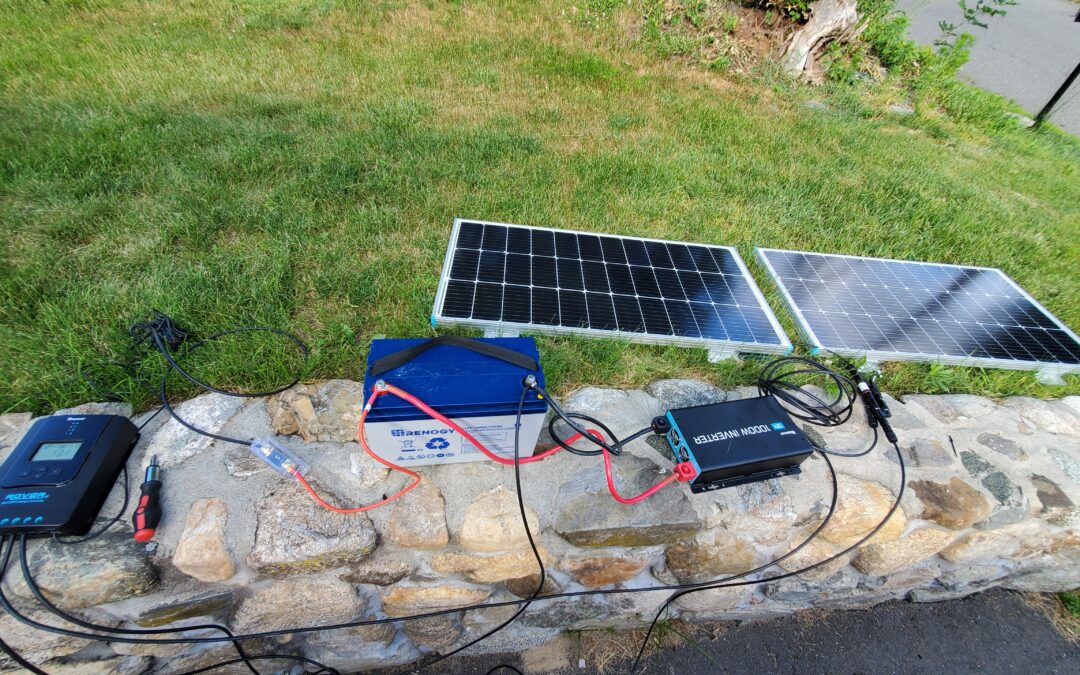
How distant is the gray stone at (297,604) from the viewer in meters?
1.82

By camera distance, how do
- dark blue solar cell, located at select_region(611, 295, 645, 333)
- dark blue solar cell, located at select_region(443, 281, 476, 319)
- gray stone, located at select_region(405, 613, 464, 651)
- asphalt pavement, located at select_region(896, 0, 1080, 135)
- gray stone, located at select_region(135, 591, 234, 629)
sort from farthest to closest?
1. asphalt pavement, located at select_region(896, 0, 1080, 135)
2. dark blue solar cell, located at select_region(611, 295, 645, 333)
3. dark blue solar cell, located at select_region(443, 281, 476, 319)
4. gray stone, located at select_region(405, 613, 464, 651)
5. gray stone, located at select_region(135, 591, 234, 629)

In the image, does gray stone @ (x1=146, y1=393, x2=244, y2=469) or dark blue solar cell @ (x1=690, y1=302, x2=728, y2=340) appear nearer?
gray stone @ (x1=146, y1=393, x2=244, y2=469)

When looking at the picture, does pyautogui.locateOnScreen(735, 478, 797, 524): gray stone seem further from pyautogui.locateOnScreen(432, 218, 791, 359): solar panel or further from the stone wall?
pyautogui.locateOnScreen(432, 218, 791, 359): solar panel

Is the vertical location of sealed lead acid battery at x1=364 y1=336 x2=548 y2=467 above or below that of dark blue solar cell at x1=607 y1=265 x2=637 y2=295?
above

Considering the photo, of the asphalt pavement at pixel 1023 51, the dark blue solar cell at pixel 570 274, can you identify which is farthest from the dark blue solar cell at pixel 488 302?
the asphalt pavement at pixel 1023 51

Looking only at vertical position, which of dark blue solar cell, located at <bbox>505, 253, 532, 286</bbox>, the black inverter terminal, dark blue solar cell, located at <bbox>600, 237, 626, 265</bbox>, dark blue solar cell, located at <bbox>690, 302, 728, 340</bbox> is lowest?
dark blue solar cell, located at <bbox>505, 253, 532, 286</bbox>

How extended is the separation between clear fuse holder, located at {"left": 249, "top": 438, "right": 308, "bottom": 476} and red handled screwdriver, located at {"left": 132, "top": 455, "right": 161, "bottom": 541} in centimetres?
31

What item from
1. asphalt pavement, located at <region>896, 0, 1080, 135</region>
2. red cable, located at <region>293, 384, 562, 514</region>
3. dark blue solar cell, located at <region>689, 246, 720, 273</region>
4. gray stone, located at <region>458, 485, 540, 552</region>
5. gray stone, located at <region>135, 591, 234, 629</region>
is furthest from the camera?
asphalt pavement, located at <region>896, 0, 1080, 135</region>

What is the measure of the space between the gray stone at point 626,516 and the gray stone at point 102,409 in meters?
1.88

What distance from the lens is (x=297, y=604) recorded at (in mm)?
1867

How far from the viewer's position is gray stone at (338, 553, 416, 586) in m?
1.82

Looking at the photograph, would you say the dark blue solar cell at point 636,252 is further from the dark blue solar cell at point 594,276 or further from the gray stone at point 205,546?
the gray stone at point 205,546

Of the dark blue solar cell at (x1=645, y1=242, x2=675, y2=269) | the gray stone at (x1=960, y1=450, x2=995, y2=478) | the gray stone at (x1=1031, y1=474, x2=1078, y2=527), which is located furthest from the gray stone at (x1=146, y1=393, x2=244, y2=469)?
the gray stone at (x1=1031, y1=474, x2=1078, y2=527)

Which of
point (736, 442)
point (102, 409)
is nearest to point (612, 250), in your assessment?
point (736, 442)
